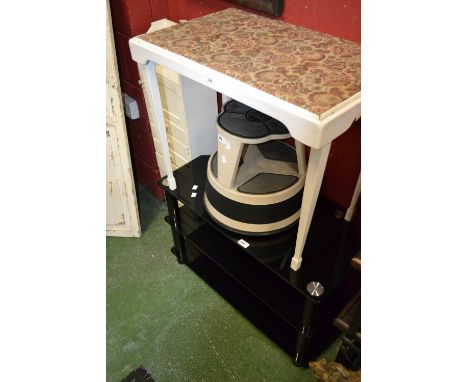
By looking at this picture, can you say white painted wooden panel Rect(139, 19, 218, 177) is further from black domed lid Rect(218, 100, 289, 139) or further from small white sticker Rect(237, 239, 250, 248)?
small white sticker Rect(237, 239, 250, 248)

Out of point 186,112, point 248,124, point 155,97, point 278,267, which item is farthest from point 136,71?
point 278,267

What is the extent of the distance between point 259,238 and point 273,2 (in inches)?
29.8

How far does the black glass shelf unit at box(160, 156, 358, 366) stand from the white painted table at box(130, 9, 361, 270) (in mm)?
96

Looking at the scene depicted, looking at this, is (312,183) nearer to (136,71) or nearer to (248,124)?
(248,124)

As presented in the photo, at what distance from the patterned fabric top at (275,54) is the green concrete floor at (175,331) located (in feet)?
3.38

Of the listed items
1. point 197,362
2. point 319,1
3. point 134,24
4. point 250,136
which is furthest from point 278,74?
point 197,362

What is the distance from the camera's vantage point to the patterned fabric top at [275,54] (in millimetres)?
829

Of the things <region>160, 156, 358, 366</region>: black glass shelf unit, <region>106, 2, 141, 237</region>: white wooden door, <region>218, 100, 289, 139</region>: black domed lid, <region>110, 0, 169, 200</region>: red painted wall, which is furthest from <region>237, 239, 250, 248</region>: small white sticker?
<region>110, 0, 169, 200</region>: red painted wall

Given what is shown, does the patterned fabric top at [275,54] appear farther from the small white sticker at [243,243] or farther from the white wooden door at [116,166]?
the small white sticker at [243,243]

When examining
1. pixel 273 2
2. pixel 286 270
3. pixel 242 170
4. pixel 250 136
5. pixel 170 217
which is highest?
pixel 273 2

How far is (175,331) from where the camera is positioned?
4.90 feet

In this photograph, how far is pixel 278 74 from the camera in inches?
34.9

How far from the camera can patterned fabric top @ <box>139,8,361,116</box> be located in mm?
829
